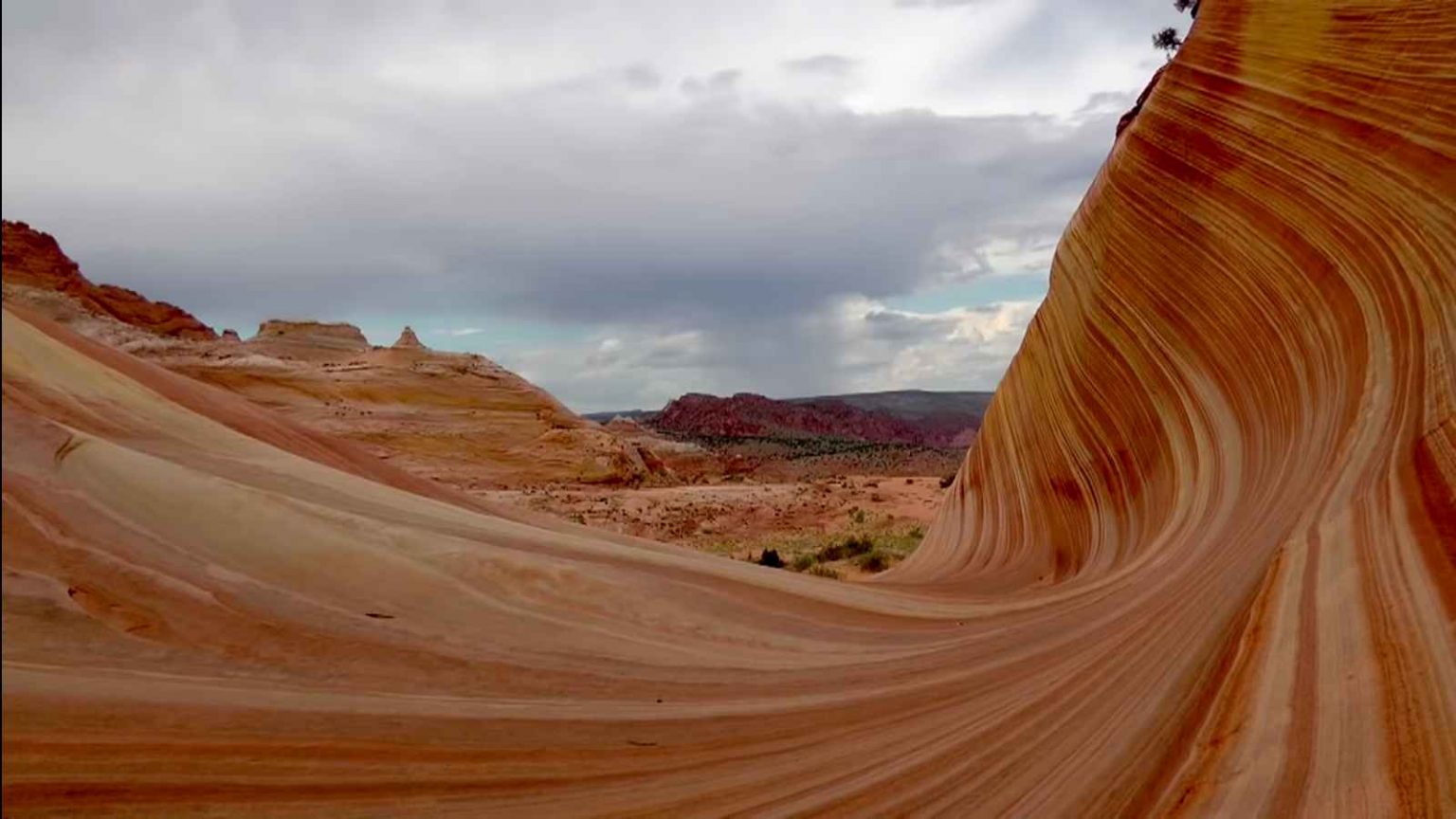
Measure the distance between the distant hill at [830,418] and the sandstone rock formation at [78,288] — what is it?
43541 millimetres

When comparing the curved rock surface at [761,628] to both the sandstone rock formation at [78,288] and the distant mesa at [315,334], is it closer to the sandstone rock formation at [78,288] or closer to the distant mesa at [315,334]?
the sandstone rock formation at [78,288]

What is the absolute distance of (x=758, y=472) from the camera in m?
36.0

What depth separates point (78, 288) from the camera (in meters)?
30.2

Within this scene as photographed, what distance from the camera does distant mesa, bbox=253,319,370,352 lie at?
3344 centimetres

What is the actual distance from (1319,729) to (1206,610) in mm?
885

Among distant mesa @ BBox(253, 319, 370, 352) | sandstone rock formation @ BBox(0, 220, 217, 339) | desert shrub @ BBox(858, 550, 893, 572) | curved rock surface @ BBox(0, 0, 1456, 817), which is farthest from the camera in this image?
distant mesa @ BBox(253, 319, 370, 352)

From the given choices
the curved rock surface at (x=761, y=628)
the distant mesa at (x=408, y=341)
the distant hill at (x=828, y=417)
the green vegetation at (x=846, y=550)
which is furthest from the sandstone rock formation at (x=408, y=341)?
the distant hill at (x=828, y=417)

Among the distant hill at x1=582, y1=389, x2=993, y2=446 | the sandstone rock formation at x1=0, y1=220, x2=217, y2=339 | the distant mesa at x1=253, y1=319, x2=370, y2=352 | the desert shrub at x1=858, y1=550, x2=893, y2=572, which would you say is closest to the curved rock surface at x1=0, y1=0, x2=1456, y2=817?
the desert shrub at x1=858, y1=550, x2=893, y2=572

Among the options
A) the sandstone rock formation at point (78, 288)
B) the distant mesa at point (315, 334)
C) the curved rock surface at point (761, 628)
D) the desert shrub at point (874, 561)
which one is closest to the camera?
the curved rock surface at point (761, 628)

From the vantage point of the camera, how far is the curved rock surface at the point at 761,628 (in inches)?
72.5

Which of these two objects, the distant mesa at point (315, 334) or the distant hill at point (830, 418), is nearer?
A: the distant mesa at point (315, 334)

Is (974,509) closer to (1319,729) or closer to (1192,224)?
(1192,224)

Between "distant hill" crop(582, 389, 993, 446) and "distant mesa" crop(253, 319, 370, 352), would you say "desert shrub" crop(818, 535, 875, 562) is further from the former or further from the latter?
"distant hill" crop(582, 389, 993, 446)

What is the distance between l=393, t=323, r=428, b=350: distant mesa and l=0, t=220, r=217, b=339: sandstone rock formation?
22.0ft
